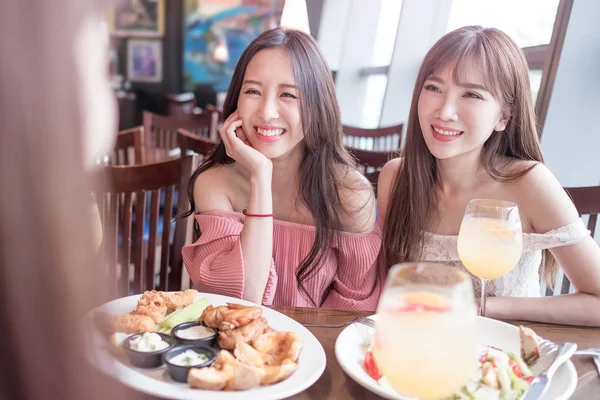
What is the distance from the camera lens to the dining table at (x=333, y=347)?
0.99 metres

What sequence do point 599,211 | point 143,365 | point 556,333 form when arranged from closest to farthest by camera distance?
1. point 143,365
2. point 556,333
3. point 599,211

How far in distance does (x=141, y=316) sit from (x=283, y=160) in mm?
933

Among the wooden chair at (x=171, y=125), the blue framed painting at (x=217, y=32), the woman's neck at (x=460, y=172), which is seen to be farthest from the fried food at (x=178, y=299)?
the blue framed painting at (x=217, y=32)

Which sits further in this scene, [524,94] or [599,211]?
[599,211]

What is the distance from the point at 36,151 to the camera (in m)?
0.32

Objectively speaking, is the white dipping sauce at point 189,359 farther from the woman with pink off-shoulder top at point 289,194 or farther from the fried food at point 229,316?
the woman with pink off-shoulder top at point 289,194

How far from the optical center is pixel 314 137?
1.80m

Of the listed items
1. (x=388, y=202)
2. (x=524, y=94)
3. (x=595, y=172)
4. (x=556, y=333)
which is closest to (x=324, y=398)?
(x=556, y=333)

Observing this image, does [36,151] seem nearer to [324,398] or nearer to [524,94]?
[324,398]

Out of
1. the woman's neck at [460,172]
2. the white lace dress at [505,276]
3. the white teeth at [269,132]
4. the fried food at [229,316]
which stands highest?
the white teeth at [269,132]

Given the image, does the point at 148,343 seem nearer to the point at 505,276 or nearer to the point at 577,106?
the point at 505,276

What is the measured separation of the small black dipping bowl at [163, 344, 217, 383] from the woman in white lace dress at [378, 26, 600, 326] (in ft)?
2.87

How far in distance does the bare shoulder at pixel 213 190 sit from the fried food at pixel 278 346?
718mm

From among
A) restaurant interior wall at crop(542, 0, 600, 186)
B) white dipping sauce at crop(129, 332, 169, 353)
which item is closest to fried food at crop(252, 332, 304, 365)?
white dipping sauce at crop(129, 332, 169, 353)
